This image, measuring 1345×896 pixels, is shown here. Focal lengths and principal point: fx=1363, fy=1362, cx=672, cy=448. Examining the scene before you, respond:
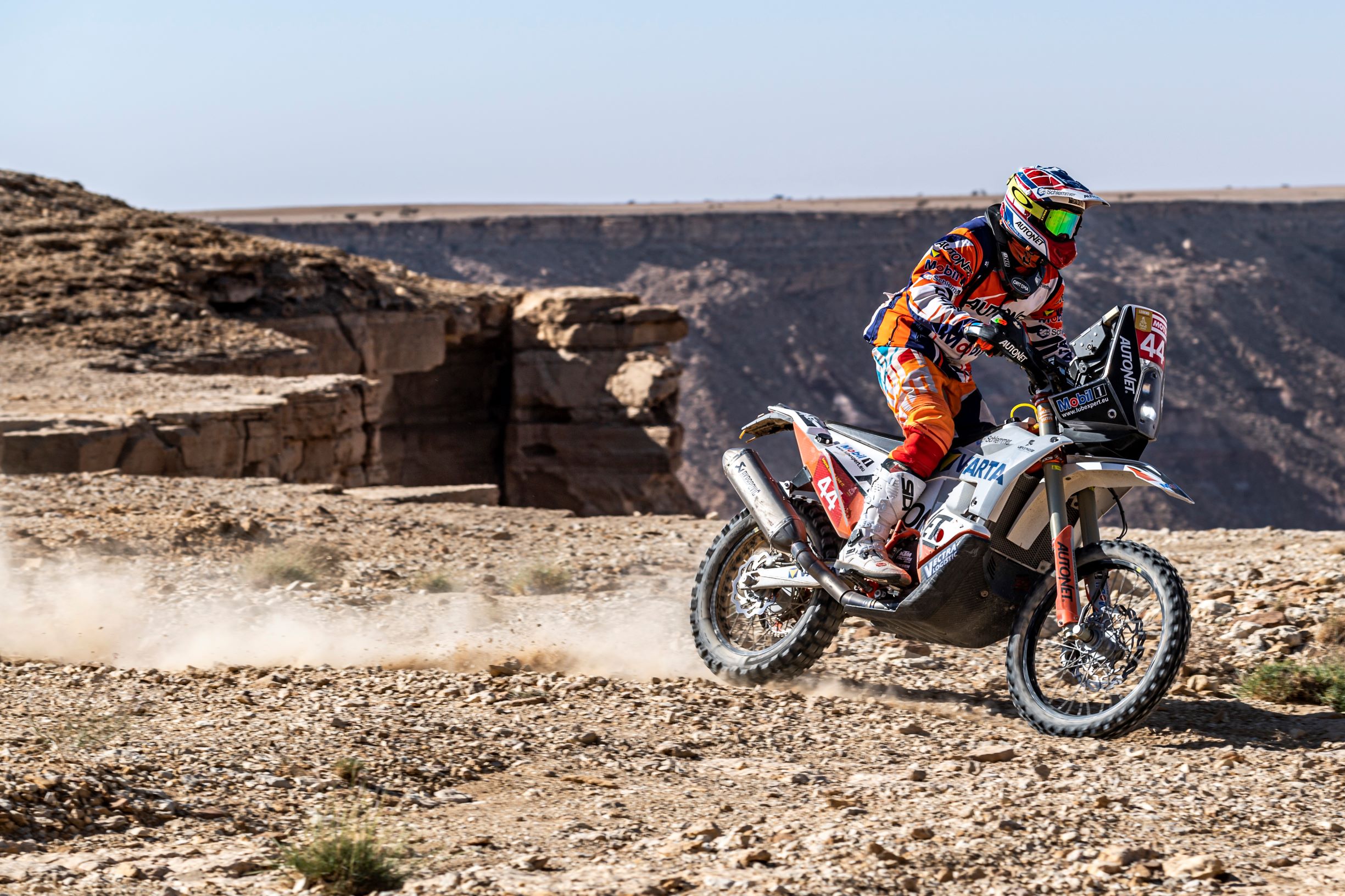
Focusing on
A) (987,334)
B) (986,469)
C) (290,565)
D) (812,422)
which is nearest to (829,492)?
(812,422)

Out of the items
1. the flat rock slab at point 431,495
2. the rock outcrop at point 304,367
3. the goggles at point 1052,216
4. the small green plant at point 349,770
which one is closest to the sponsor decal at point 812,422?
the goggles at point 1052,216

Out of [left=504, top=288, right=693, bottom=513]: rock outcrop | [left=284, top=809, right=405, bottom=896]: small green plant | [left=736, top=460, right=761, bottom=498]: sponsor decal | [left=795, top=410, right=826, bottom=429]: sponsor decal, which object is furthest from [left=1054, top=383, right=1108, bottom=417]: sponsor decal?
[left=504, top=288, right=693, bottom=513]: rock outcrop

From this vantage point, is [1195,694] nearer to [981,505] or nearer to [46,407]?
[981,505]

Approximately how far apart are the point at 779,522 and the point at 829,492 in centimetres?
27

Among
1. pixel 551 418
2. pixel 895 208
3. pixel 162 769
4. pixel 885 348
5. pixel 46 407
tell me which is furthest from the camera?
pixel 895 208

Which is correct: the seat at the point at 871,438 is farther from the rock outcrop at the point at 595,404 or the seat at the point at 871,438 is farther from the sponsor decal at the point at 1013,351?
the rock outcrop at the point at 595,404

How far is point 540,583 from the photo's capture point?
9.26m

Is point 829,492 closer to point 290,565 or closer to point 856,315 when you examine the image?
point 290,565

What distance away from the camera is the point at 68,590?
832 cm

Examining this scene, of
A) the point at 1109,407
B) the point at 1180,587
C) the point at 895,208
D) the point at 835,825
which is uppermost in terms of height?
the point at 895,208

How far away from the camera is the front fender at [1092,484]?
16.4 ft

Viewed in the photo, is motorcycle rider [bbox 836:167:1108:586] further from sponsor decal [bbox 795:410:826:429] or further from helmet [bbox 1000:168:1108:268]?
sponsor decal [bbox 795:410:826:429]

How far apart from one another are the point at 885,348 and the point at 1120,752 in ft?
6.59

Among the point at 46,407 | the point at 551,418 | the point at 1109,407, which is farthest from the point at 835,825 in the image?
the point at 551,418
